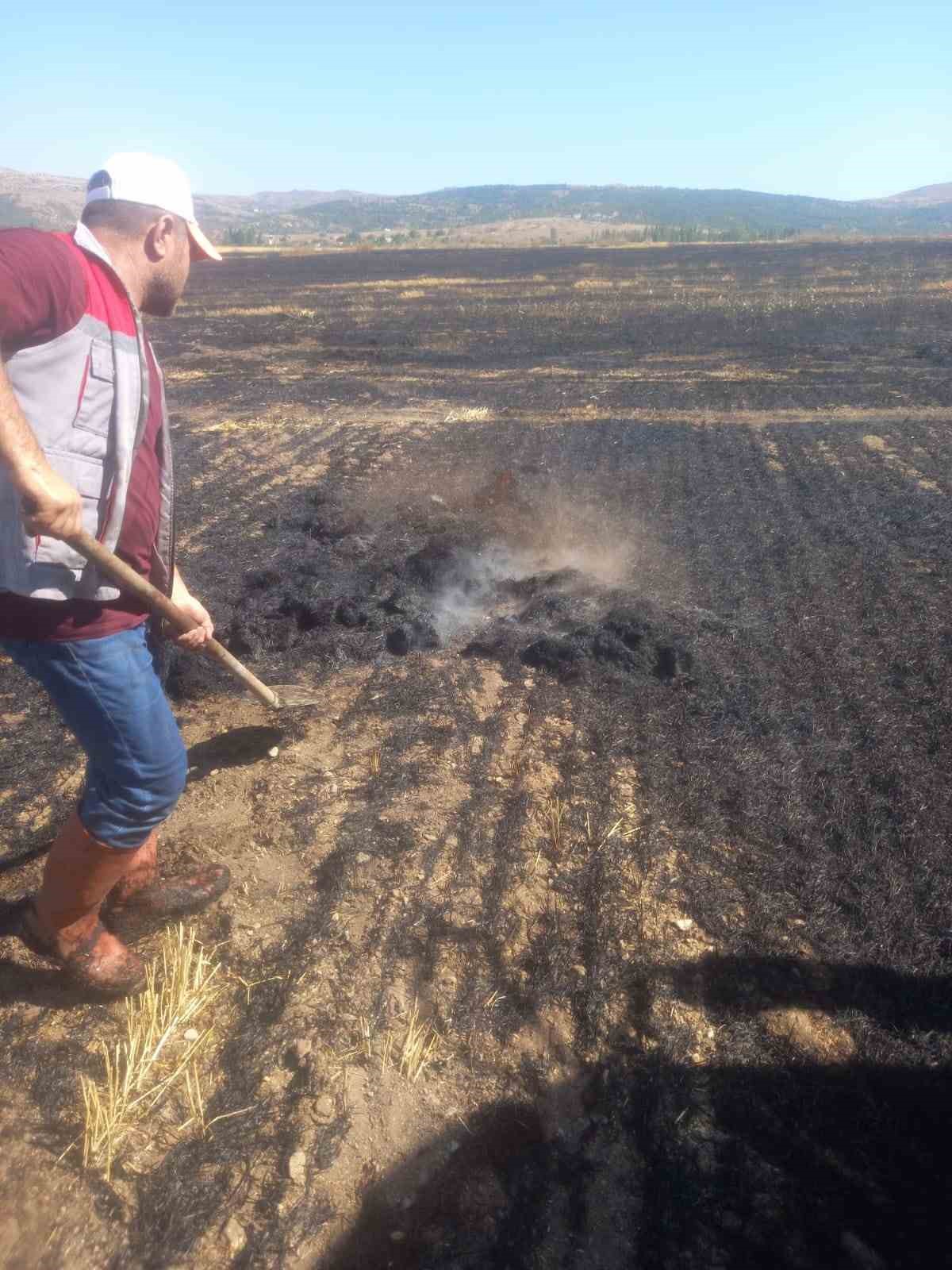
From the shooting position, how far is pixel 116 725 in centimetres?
240

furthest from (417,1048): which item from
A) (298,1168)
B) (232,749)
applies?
(232,749)

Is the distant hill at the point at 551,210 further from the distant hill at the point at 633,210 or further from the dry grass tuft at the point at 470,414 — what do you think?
the dry grass tuft at the point at 470,414

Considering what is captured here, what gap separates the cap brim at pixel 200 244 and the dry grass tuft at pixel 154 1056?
2.18 m

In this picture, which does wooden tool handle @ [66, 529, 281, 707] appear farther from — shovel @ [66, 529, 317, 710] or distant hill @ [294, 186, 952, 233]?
distant hill @ [294, 186, 952, 233]

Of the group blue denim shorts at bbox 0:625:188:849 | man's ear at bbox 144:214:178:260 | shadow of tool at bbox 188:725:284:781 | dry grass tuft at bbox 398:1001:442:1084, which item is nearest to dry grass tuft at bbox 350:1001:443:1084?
dry grass tuft at bbox 398:1001:442:1084

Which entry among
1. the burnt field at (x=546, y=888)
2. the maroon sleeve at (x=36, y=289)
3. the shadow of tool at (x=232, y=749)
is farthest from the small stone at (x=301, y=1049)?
the maroon sleeve at (x=36, y=289)

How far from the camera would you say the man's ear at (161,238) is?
92.0 inches

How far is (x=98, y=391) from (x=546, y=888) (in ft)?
7.64

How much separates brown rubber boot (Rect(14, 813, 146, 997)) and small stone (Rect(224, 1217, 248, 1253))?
88cm

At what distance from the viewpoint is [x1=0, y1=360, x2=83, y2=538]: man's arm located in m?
1.94

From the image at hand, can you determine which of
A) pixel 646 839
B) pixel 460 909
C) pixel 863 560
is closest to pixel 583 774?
pixel 646 839

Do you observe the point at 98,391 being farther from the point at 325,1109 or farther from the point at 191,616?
the point at 325,1109

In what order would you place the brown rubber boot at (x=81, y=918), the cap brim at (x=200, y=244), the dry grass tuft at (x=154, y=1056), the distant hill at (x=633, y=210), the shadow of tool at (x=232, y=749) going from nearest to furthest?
1. the dry grass tuft at (x=154, y=1056)
2. the cap brim at (x=200, y=244)
3. the brown rubber boot at (x=81, y=918)
4. the shadow of tool at (x=232, y=749)
5. the distant hill at (x=633, y=210)

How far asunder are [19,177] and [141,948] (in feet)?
495
